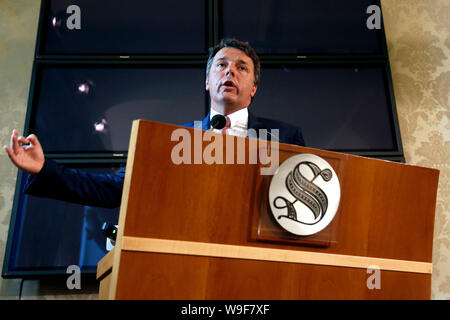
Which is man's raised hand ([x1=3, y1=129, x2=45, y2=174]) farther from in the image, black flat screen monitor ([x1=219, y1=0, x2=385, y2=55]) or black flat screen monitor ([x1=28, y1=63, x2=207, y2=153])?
black flat screen monitor ([x1=219, y1=0, x2=385, y2=55])

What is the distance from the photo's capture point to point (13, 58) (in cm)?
263

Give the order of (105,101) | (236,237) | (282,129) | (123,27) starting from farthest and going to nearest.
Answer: (123,27), (105,101), (282,129), (236,237)

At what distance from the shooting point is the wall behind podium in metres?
2.32

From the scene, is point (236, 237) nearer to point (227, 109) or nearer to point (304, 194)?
point (304, 194)

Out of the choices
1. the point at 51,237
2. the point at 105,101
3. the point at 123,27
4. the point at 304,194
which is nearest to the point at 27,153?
the point at 304,194

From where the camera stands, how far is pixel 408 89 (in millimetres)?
2639

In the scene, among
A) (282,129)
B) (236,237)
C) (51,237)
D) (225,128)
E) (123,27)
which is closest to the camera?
(236,237)

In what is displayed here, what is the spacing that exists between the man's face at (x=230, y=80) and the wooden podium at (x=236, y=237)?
2.35ft

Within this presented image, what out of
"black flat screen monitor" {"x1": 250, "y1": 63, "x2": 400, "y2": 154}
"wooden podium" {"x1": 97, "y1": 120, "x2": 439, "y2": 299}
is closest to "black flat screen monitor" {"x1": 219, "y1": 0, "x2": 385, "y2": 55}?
"black flat screen monitor" {"x1": 250, "y1": 63, "x2": 400, "y2": 154}

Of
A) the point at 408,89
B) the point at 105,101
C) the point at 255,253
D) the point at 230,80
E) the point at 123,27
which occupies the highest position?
the point at 123,27

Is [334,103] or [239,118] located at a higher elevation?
[334,103]

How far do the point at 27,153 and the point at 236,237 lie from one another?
52 cm
